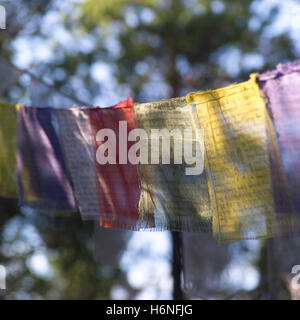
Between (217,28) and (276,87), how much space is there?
18.4 ft

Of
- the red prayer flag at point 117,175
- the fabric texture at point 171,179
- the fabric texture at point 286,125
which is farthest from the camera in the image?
the red prayer flag at point 117,175

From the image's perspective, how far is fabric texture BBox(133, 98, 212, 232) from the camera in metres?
2.43

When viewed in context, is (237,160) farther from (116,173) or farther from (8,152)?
(8,152)

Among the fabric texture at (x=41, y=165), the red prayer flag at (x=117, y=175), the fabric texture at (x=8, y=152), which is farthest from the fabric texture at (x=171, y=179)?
the fabric texture at (x=8, y=152)

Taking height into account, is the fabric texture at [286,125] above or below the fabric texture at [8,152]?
below

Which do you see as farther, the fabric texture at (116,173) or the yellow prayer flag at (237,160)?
the fabric texture at (116,173)

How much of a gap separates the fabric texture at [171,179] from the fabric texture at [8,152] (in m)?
1.22

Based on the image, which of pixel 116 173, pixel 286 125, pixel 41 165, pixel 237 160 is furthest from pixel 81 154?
pixel 286 125

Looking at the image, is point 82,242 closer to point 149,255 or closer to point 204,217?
point 149,255

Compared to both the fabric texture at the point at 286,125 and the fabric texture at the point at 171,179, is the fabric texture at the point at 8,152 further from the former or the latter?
the fabric texture at the point at 286,125

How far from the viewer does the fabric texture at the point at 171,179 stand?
243 cm

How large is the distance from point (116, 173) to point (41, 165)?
73 cm

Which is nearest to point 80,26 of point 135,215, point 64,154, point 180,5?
point 180,5

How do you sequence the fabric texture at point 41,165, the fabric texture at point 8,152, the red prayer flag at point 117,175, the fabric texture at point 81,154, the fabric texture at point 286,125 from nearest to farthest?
the fabric texture at point 286,125 → the red prayer flag at point 117,175 → the fabric texture at point 81,154 → the fabric texture at point 41,165 → the fabric texture at point 8,152
